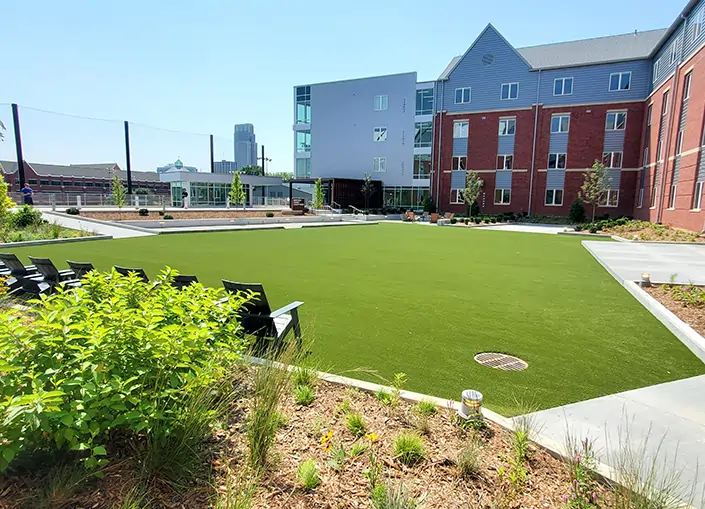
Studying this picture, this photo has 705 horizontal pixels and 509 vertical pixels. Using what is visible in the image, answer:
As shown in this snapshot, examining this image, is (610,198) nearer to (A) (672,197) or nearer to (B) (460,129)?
(A) (672,197)

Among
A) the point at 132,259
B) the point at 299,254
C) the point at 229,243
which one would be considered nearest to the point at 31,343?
the point at 132,259

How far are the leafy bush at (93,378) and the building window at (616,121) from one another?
4232cm

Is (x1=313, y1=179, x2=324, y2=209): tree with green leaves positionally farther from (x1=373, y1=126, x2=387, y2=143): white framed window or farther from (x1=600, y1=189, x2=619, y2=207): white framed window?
(x1=600, y1=189, x2=619, y2=207): white framed window

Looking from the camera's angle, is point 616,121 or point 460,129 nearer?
point 616,121

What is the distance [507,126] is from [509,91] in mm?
3263

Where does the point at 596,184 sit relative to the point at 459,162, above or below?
below

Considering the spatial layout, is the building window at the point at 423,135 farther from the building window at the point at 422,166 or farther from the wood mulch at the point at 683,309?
the wood mulch at the point at 683,309

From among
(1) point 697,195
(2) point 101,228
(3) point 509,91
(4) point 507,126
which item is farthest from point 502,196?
(2) point 101,228

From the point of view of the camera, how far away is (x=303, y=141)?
5341 centimetres

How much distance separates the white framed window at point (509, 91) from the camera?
4006cm

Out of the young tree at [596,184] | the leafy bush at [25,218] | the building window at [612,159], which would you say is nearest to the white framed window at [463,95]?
the building window at [612,159]

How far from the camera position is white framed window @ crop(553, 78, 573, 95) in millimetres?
37844

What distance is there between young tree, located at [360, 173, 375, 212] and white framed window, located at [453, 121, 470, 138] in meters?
10.2

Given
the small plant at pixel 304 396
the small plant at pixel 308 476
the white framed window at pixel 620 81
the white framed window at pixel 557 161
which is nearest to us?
the small plant at pixel 308 476
